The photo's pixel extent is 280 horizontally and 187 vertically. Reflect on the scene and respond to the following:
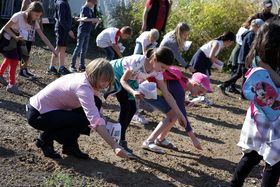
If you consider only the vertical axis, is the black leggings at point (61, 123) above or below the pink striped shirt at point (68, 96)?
below

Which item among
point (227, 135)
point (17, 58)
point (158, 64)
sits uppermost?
point (158, 64)

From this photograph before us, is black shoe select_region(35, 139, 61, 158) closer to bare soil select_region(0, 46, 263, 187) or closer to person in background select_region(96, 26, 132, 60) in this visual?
bare soil select_region(0, 46, 263, 187)

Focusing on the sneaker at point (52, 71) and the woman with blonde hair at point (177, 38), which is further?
the sneaker at point (52, 71)

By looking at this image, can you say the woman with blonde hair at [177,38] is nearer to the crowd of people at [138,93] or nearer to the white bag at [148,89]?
the crowd of people at [138,93]

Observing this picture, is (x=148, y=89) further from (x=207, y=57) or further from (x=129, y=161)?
(x=207, y=57)

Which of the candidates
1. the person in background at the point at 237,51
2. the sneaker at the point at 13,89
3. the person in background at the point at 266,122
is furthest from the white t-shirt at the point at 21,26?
the person in background at the point at 266,122

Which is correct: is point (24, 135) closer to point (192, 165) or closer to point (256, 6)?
point (192, 165)

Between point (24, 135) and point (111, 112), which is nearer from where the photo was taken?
point (24, 135)

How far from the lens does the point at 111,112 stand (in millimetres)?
7828

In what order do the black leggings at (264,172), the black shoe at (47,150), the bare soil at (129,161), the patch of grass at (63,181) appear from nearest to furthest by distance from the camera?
the black leggings at (264,172), the patch of grass at (63,181), the bare soil at (129,161), the black shoe at (47,150)

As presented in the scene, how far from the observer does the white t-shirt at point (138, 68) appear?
5582 mm

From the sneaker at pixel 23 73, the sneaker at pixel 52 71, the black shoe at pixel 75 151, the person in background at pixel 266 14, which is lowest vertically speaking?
the sneaker at pixel 52 71

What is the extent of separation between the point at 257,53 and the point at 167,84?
6.09ft

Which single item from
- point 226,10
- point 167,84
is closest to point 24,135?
point 167,84
